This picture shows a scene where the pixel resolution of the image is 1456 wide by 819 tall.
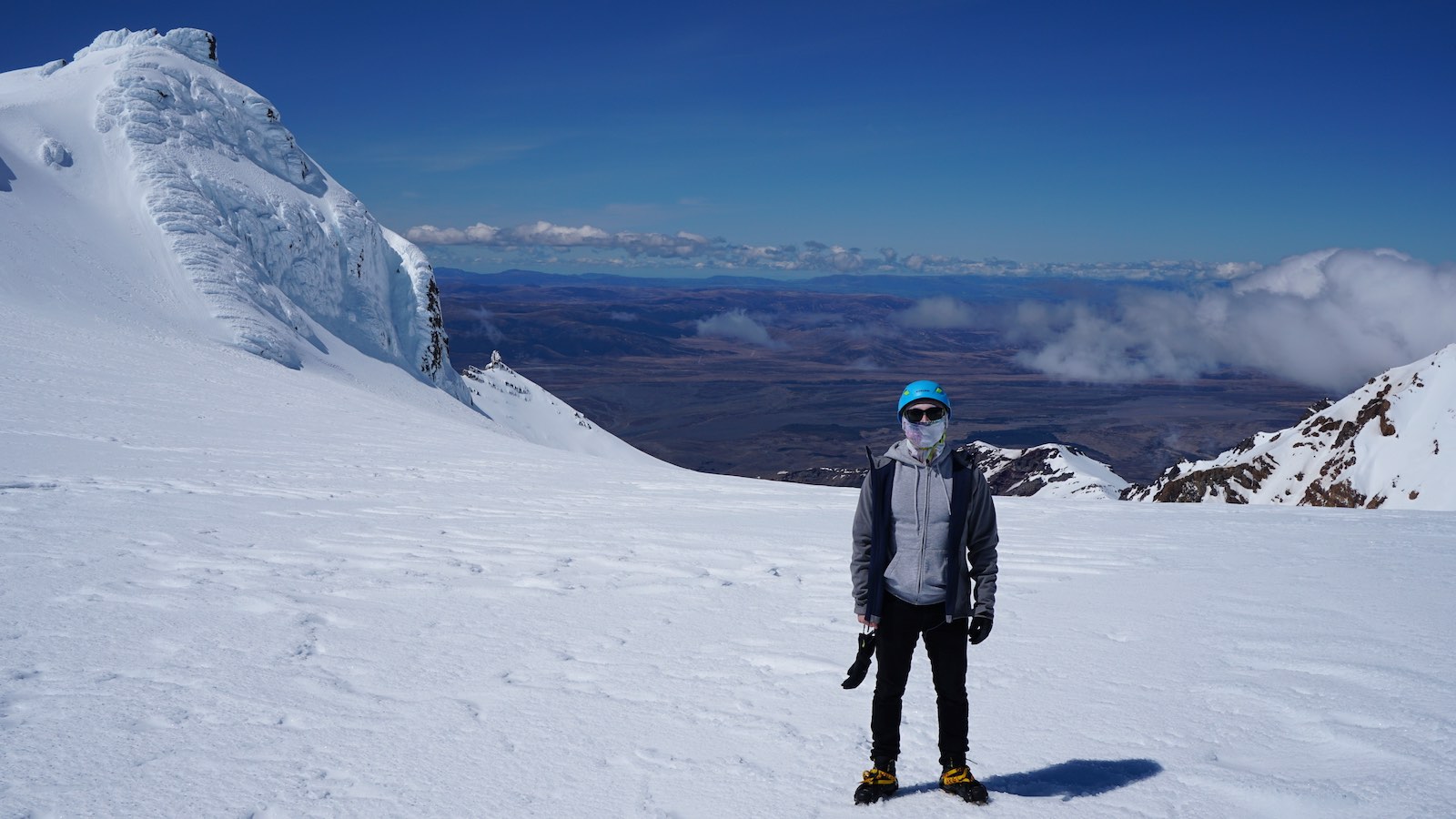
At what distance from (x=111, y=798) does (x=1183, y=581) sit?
10.3 metres

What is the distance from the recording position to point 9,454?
1273 cm

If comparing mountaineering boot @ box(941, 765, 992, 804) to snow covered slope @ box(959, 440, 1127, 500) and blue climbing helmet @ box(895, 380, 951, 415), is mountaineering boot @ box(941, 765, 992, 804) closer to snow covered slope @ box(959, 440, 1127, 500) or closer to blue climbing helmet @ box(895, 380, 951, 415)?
blue climbing helmet @ box(895, 380, 951, 415)

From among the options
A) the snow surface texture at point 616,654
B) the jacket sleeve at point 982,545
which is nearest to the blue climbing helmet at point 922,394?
the jacket sleeve at point 982,545

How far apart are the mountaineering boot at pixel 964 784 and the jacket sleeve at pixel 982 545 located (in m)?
0.87

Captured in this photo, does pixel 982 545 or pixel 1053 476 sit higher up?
pixel 982 545

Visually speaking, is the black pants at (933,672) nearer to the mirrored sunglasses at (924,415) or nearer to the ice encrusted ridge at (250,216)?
the mirrored sunglasses at (924,415)

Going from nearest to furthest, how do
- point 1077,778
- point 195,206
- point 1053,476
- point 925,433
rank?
point 925,433
point 1077,778
point 195,206
point 1053,476

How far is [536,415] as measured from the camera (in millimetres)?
85750

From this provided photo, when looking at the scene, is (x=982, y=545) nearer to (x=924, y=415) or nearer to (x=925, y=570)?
(x=925, y=570)

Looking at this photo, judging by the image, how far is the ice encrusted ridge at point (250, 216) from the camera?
135 ft

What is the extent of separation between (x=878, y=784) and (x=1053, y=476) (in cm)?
18414

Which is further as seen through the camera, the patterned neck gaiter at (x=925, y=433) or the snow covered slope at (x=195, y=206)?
the snow covered slope at (x=195, y=206)

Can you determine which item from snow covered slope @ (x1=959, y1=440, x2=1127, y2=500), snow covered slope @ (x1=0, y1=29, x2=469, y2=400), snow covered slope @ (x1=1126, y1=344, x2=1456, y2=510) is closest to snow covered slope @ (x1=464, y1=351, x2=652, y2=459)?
snow covered slope @ (x1=0, y1=29, x2=469, y2=400)

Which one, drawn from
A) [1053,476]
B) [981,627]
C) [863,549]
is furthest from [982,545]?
[1053,476]
